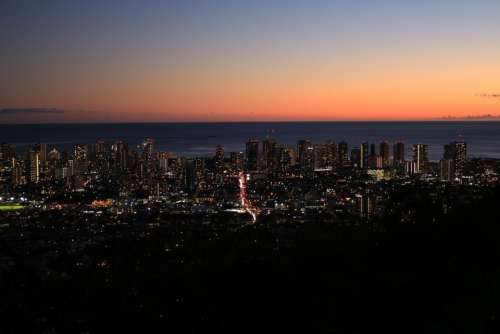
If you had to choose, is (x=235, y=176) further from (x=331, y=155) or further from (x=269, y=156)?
(x=331, y=155)

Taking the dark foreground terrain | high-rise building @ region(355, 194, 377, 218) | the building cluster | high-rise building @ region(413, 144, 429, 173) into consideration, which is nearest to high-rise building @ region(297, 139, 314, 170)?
the building cluster

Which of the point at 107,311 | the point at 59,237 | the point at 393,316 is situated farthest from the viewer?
the point at 59,237

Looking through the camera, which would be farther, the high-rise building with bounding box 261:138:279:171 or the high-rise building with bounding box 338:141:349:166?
the high-rise building with bounding box 338:141:349:166

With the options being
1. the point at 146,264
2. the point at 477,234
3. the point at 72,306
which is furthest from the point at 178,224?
the point at 477,234

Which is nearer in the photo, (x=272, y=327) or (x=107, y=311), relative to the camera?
(x=272, y=327)

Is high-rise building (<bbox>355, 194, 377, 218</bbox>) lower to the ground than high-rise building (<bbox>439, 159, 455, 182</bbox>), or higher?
lower

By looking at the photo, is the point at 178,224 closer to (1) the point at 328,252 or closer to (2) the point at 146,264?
(2) the point at 146,264

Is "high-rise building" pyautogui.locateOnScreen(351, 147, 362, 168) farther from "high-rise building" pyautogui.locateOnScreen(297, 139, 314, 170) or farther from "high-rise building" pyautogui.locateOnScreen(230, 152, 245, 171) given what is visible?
"high-rise building" pyautogui.locateOnScreen(230, 152, 245, 171)
